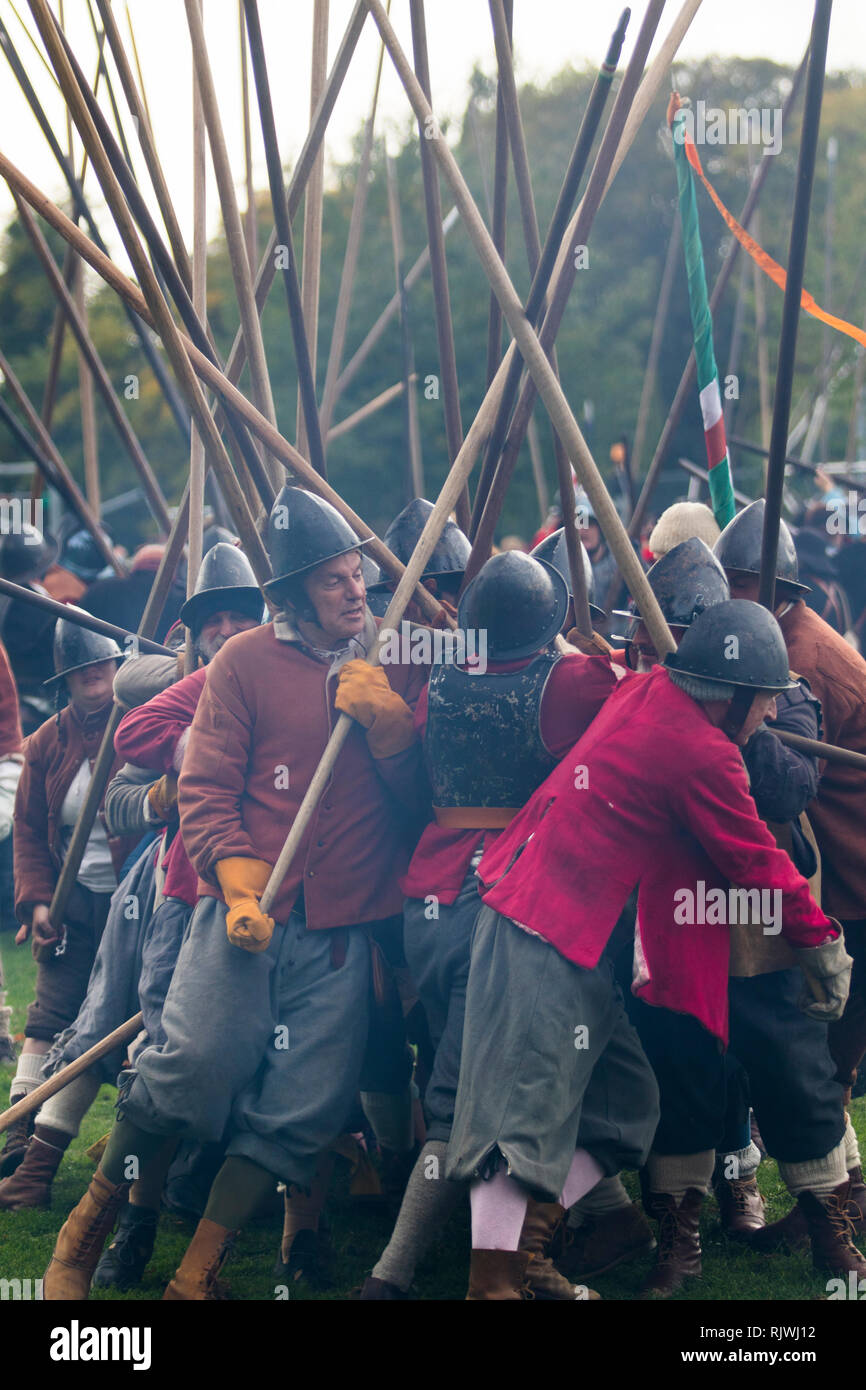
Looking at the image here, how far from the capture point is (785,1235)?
445 centimetres

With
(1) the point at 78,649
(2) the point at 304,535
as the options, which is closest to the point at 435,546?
(2) the point at 304,535

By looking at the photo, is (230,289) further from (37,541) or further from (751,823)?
(751,823)

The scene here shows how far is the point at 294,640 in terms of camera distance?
4367 millimetres

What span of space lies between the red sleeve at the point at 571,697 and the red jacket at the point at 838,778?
0.70 m

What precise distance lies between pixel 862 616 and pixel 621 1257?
638cm

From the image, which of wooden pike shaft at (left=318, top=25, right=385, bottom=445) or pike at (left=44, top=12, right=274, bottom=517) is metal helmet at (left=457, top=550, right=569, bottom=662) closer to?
pike at (left=44, top=12, right=274, bottom=517)

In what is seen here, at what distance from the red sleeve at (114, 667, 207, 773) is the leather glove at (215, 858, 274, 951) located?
1.94 ft

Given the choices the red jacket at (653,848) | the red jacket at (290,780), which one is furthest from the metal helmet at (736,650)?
the red jacket at (290,780)

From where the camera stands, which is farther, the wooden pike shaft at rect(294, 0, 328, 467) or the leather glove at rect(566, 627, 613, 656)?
the wooden pike shaft at rect(294, 0, 328, 467)

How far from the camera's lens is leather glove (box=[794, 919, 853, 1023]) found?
3.82 meters

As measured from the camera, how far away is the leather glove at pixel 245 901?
3980 millimetres

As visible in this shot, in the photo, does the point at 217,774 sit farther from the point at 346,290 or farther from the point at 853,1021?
the point at 346,290

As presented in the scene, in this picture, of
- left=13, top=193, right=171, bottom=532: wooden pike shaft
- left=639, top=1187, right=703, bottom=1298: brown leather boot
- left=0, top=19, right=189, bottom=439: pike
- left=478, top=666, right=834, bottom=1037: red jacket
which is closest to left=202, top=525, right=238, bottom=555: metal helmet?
left=0, top=19, right=189, bottom=439: pike

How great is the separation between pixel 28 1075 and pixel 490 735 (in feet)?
7.62
